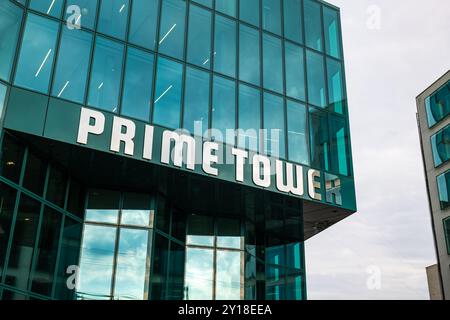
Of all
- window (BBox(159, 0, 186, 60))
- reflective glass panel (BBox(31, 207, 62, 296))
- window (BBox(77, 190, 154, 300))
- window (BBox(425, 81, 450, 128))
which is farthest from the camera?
window (BBox(425, 81, 450, 128))

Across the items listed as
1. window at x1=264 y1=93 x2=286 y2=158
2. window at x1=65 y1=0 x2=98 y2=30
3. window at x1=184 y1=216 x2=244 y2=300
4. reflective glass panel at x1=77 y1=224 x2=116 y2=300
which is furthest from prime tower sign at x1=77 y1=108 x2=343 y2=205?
window at x1=184 y1=216 x2=244 y2=300

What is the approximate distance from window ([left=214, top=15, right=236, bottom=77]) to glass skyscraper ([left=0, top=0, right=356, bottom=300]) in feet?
0.17

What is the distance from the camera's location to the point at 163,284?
19.5 meters

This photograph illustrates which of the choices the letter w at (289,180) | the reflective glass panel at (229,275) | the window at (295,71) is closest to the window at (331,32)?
the window at (295,71)

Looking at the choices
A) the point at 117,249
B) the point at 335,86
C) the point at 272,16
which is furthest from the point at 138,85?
the point at 335,86

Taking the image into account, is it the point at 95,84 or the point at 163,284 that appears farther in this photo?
the point at 163,284

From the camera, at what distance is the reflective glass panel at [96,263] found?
17.8 meters

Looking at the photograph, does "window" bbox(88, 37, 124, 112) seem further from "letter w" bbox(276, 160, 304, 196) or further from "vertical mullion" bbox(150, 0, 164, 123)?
"letter w" bbox(276, 160, 304, 196)

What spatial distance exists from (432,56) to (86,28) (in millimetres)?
82376

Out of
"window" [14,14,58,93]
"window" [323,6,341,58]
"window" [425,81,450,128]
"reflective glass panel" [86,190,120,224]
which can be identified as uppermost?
"window" [425,81,450,128]

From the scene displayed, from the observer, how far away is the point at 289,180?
20469 millimetres

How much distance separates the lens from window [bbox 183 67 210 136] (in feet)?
62.2

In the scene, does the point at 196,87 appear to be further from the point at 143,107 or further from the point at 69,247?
the point at 69,247
